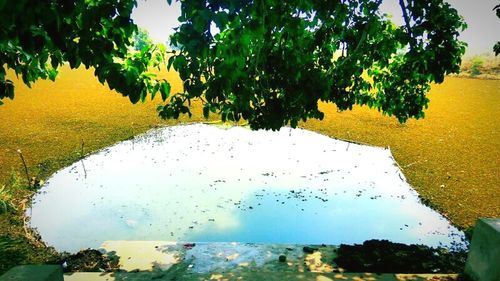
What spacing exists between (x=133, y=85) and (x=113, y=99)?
16.4m

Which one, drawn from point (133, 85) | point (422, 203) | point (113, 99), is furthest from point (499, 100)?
point (133, 85)

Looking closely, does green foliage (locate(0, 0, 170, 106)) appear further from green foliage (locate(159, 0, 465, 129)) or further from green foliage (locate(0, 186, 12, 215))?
green foliage (locate(0, 186, 12, 215))

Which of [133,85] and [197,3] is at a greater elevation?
[197,3]

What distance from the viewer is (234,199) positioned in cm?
699

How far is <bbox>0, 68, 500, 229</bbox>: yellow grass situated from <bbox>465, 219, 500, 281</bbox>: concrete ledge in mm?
A: 4258

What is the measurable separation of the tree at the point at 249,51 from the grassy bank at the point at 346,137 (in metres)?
3.29

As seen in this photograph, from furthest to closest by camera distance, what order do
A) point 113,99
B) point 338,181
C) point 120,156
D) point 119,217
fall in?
1. point 113,99
2. point 120,156
3. point 338,181
4. point 119,217

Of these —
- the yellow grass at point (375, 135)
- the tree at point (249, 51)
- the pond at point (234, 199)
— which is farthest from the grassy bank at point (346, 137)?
the tree at point (249, 51)

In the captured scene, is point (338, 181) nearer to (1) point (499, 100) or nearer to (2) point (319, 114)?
(2) point (319, 114)

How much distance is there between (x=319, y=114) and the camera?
3.95 meters

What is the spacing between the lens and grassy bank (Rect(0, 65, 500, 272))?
6.85 metres

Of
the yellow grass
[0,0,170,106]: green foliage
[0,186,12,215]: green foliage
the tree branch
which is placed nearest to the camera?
[0,0,170,106]: green foliage

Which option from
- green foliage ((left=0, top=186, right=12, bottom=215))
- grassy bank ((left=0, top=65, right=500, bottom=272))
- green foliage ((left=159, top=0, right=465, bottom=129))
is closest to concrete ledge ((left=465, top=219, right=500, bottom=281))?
green foliage ((left=159, top=0, right=465, bottom=129))

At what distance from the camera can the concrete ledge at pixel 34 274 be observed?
1652mm
